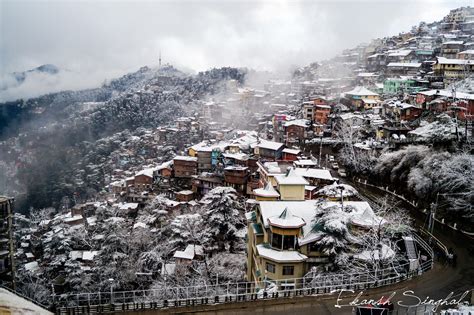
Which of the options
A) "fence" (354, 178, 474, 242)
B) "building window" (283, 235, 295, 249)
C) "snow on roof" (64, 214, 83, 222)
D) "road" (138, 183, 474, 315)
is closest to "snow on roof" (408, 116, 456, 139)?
"fence" (354, 178, 474, 242)

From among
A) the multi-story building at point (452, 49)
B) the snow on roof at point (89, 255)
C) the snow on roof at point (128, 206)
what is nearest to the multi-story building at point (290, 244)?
the snow on roof at point (89, 255)

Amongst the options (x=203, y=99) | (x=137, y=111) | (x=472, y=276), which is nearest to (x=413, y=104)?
(x=472, y=276)

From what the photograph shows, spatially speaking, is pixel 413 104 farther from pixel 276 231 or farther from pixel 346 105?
pixel 276 231

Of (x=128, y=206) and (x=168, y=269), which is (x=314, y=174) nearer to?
(x=168, y=269)

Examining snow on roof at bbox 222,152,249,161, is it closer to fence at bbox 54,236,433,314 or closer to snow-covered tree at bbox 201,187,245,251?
snow-covered tree at bbox 201,187,245,251

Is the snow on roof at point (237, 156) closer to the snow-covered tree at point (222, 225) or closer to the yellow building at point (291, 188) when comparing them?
the snow-covered tree at point (222, 225)

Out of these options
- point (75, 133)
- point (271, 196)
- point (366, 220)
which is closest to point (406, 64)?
point (271, 196)

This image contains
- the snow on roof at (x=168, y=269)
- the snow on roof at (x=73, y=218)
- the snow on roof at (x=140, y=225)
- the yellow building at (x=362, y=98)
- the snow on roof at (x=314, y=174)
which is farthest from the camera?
the yellow building at (x=362, y=98)
